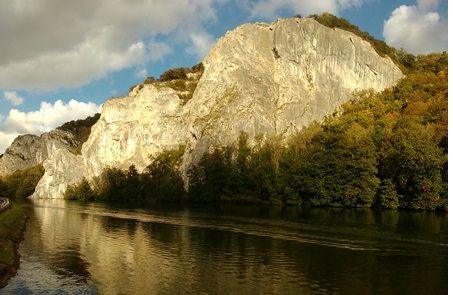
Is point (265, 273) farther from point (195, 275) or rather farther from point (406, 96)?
point (406, 96)

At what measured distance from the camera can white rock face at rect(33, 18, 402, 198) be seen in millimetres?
133875

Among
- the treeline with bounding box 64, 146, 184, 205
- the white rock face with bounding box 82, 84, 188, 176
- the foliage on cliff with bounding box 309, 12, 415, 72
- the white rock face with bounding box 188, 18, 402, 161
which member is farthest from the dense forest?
the white rock face with bounding box 82, 84, 188, 176

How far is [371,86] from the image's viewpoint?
143m

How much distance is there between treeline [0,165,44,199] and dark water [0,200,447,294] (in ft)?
437

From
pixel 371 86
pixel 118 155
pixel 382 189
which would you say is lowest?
pixel 382 189

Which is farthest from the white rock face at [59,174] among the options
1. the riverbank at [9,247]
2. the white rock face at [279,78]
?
the riverbank at [9,247]

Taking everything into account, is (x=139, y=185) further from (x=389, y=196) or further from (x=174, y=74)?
(x=389, y=196)

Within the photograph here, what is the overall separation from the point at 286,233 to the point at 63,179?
136553 mm

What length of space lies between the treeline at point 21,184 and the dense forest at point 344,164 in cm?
3315

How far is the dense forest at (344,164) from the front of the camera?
280 feet

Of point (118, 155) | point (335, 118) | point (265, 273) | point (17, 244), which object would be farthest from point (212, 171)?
point (265, 273)

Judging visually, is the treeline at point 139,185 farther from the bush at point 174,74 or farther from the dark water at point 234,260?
the dark water at point 234,260

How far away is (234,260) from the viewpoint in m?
33.5

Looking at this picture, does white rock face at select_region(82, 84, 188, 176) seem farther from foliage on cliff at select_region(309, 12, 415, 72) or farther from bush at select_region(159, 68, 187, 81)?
foliage on cliff at select_region(309, 12, 415, 72)
